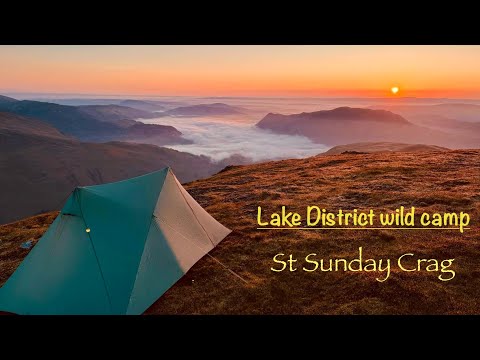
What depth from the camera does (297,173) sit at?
2986 cm

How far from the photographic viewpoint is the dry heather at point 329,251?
33.5 feet

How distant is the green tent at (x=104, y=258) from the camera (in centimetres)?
988

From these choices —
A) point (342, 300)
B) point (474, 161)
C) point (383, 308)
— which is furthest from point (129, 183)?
point (474, 161)

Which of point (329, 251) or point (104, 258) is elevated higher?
point (104, 258)

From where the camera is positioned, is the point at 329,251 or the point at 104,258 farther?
the point at 329,251

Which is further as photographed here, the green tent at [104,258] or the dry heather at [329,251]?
the dry heather at [329,251]

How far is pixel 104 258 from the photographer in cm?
1027

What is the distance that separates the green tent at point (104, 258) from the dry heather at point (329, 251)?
91 cm

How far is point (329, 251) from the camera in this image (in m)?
13.4

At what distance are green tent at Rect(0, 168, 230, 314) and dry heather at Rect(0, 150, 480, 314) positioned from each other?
0.91 m

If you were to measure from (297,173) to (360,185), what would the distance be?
789cm

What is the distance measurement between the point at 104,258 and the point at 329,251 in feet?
25.9

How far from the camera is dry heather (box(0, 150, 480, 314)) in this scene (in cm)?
1021

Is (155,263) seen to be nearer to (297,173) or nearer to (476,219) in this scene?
(476,219)
